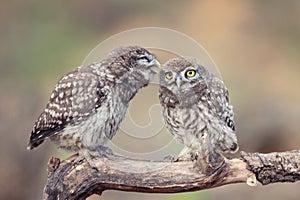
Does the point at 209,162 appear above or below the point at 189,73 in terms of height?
below

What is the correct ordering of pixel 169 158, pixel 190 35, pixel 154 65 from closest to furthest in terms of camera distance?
pixel 154 65
pixel 169 158
pixel 190 35

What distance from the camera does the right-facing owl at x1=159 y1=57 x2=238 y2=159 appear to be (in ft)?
3.67

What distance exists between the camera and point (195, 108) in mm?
1187

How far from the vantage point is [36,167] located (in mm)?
2184

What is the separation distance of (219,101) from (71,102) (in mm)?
261

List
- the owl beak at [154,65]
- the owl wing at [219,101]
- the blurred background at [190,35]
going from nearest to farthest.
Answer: the owl beak at [154,65], the owl wing at [219,101], the blurred background at [190,35]

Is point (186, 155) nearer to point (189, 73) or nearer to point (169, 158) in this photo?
point (169, 158)

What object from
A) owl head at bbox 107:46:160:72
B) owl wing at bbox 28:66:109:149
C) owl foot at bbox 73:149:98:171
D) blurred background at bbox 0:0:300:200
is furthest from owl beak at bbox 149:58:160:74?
blurred background at bbox 0:0:300:200

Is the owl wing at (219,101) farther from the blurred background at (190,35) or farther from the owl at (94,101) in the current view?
the blurred background at (190,35)

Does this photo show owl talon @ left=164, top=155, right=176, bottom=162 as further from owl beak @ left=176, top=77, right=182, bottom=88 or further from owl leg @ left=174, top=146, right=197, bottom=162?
owl beak @ left=176, top=77, right=182, bottom=88

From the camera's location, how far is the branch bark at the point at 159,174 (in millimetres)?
1174

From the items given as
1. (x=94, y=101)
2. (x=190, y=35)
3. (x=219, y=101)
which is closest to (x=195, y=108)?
(x=219, y=101)

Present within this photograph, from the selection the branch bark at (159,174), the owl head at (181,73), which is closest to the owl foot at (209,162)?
the branch bark at (159,174)

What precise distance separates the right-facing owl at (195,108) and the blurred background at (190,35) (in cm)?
99
